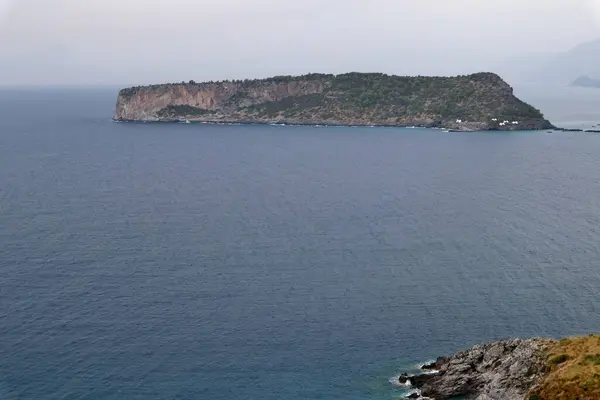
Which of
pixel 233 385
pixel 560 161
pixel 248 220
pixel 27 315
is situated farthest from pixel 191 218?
pixel 560 161

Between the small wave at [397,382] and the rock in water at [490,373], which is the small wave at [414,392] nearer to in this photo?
the rock in water at [490,373]

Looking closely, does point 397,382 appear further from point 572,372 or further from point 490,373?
point 572,372

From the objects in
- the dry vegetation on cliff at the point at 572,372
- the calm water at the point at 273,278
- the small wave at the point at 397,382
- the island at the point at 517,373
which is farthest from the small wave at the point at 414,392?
the dry vegetation on cliff at the point at 572,372

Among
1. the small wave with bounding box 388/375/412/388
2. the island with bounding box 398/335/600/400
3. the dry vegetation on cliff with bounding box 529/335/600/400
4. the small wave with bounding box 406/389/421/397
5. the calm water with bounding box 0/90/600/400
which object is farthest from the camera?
the calm water with bounding box 0/90/600/400

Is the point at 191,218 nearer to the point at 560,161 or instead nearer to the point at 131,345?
the point at 131,345

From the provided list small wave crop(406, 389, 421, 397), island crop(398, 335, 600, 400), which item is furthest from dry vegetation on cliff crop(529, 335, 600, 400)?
small wave crop(406, 389, 421, 397)

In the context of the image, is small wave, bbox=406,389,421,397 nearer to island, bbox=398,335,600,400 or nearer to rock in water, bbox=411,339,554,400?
island, bbox=398,335,600,400
